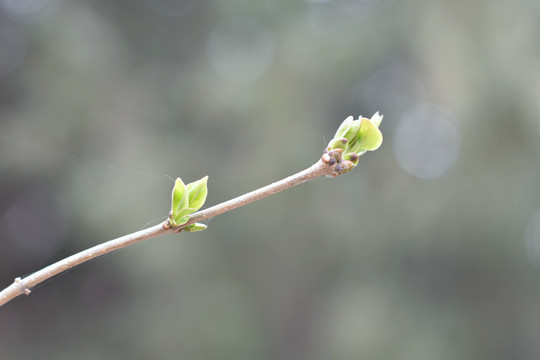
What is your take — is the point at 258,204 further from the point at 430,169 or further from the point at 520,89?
the point at 520,89

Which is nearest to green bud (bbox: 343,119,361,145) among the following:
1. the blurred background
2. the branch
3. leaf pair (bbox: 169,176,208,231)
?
the branch

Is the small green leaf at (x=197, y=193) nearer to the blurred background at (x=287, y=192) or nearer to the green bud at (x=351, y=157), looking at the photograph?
the green bud at (x=351, y=157)

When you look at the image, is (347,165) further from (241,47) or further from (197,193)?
(241,47)

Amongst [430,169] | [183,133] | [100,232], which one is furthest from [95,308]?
Answer: [430,169]

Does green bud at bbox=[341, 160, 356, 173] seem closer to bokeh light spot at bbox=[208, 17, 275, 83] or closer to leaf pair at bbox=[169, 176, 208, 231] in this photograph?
leaf pair at bbox=[169, 176, 208, 231]

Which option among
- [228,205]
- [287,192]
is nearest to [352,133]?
[228,205]

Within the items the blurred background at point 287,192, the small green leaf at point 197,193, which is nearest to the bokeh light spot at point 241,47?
the blurred background at point 287,192

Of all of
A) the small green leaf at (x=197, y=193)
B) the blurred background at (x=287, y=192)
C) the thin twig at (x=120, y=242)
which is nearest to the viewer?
the thin twig at (x=120, y=242)
